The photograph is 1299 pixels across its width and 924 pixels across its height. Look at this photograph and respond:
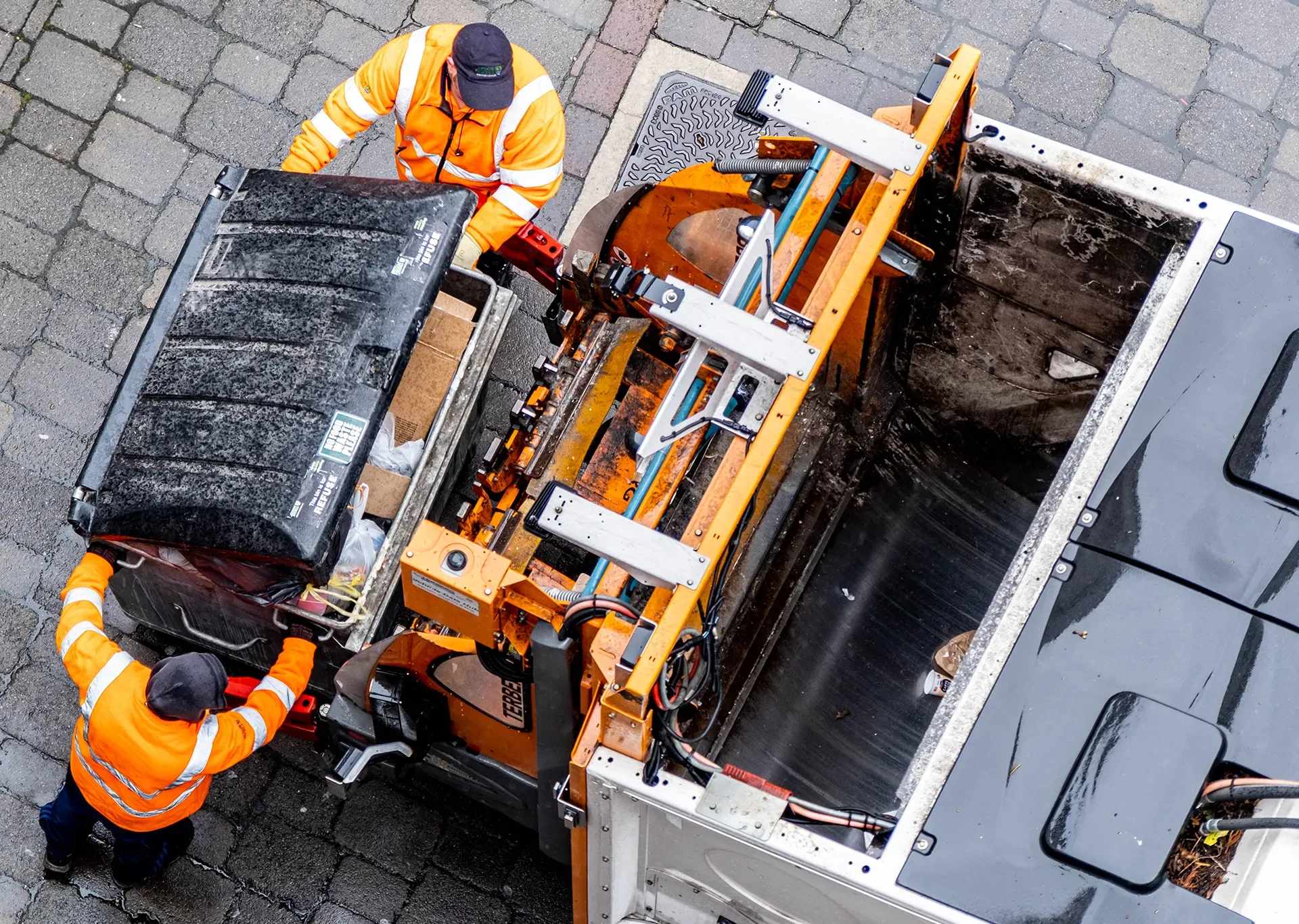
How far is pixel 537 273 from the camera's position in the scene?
5582mm

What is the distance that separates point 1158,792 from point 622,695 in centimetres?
123

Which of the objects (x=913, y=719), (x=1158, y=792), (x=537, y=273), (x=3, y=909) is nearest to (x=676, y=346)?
(x=537, y=273)

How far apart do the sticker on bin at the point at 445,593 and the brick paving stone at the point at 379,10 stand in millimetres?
3572

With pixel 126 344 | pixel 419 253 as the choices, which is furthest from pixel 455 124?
pixel 126 344

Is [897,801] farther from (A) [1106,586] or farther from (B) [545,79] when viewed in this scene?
(B) [545,79]

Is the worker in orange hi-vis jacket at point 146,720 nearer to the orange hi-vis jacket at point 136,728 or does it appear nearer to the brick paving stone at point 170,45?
the orange hi-vis jacket at point 136,728

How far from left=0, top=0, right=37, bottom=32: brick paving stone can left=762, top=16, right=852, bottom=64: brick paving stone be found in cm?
336

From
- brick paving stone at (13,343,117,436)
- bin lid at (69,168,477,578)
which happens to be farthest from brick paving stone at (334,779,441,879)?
brick paving stone at (13,343,117,436)

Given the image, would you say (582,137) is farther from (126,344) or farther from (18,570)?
(18,570)

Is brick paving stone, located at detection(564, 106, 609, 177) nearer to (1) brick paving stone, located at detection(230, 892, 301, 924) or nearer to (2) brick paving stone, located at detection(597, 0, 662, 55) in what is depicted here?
(2) brick paving stone, located at detection(597, 0, 662, 55)

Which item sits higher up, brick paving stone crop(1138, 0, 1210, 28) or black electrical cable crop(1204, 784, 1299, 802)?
brick paving stone crop(1138, 0, 1210, 28)

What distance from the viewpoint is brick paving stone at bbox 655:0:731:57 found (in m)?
6.30

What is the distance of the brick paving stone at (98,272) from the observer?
5914 millimetres

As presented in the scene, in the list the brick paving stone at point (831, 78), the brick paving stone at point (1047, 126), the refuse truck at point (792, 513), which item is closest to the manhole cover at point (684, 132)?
the brick paving stone at point (831, 78)
